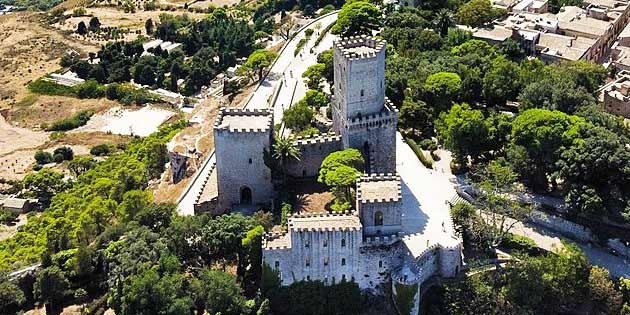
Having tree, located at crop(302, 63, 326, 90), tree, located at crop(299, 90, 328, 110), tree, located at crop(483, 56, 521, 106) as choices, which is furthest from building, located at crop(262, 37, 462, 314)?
tree, located at crop(302, 63, 326, 90)

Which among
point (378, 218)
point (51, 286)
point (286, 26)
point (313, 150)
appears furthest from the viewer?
point (286, 26)

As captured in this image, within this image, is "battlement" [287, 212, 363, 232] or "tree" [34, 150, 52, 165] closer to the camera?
"battlement" [287, 212, 363, 232]

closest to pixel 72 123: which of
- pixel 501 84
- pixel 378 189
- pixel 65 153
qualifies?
pixel 65 153

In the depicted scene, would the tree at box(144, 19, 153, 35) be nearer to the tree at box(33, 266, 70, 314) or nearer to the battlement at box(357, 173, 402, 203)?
the tree at box(33, 266, 70, 314)

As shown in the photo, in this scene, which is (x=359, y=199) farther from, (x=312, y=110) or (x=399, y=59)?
(x=399, y=59)

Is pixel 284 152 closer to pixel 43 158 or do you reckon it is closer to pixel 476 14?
pixel 476 14

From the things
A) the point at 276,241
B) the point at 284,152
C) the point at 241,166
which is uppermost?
the point at 284,152
